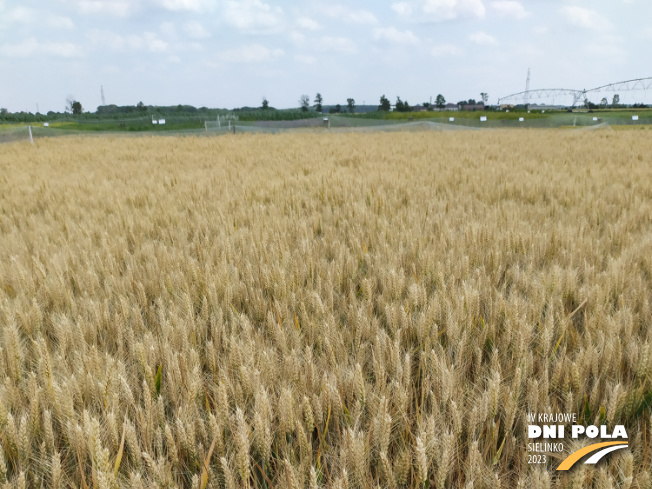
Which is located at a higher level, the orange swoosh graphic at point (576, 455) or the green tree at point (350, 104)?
the green tree at point (350, 104)

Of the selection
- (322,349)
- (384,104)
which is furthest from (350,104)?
(322,349)

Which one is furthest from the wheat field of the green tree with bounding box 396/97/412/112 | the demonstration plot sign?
the green tree with bounding box 396/97/412/112

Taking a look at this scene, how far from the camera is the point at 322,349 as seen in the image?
1361mm

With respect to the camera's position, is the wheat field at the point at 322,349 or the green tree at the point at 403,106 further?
the green tree at the point at 403,106

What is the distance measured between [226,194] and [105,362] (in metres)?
2.70

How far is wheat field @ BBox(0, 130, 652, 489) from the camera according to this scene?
3.03 ft

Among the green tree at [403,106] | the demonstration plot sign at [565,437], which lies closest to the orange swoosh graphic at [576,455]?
the demonstration plot sign at [565,437]

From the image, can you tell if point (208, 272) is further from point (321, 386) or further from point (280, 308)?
point (321, 386)

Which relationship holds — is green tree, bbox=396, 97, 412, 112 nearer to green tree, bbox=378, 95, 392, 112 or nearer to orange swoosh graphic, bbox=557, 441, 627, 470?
green tree, bbox=378, 95, 392, 112

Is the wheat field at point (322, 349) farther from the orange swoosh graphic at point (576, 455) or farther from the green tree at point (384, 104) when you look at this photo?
the green tree at point (384, 104)

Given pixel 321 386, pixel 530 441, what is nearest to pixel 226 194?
pixel 321 386

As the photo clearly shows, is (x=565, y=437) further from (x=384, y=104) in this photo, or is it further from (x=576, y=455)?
(x=384, y=104)

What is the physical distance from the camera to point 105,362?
4.17 feet

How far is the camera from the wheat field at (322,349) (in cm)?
92
